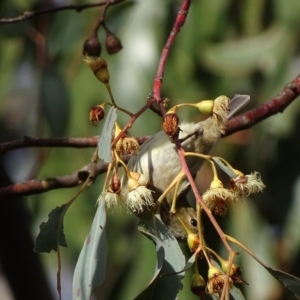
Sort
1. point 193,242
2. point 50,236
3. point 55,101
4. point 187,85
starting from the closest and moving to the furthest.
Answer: point 193,242
point 50,236
point 55,101
point 187,85

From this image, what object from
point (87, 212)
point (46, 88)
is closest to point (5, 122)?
point (87, 212)

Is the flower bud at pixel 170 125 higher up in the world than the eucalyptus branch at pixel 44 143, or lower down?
higher up

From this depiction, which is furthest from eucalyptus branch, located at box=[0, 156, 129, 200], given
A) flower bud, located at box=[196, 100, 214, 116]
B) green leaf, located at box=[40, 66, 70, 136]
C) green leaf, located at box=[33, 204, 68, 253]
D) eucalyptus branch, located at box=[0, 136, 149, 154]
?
flower bud, located at box=[196, 100, 214, 116]

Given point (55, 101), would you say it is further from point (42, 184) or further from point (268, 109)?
point (268, 109)

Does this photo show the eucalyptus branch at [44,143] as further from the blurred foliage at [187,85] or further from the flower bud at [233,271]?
the flower bud at [233,271]

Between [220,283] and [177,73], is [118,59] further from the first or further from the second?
[220,283]

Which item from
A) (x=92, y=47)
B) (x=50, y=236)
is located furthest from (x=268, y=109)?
(x=50, y=236)

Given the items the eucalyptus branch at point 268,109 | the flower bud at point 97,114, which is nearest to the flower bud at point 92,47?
the eucalyptus branch at point 268,109
